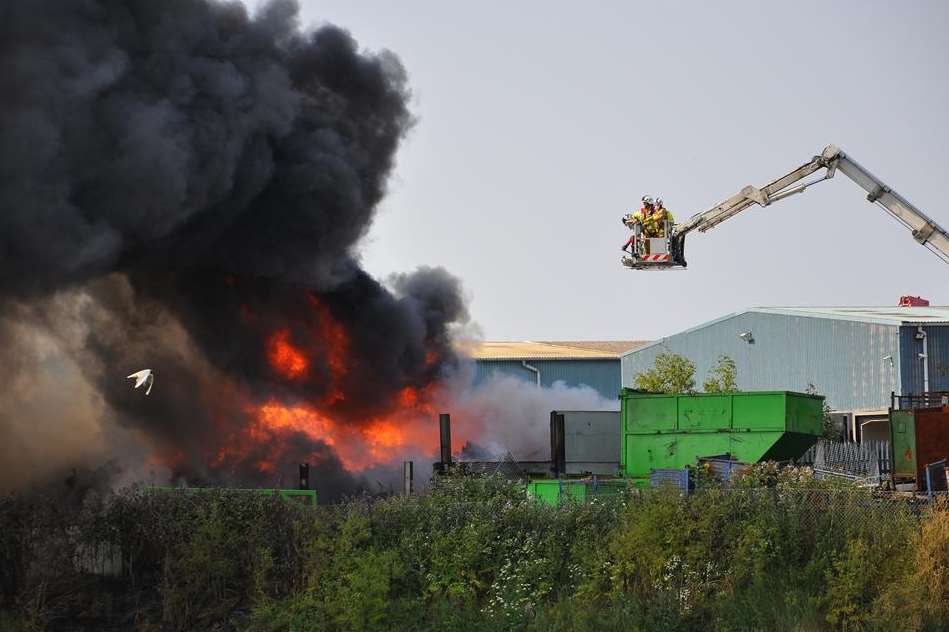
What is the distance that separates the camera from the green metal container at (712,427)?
30297mm

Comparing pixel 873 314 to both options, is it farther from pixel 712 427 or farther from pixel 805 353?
pixel 712 427

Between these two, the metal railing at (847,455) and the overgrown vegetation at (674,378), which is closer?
the metal railing at (847,455)

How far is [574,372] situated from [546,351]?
3524 millimetres

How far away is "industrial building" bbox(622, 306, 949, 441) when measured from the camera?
49219 mm

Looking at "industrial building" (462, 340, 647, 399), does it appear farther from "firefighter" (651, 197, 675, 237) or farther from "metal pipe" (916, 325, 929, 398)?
"firefighter" (651, 197, 675, 237)

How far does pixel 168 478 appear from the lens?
34.2 m

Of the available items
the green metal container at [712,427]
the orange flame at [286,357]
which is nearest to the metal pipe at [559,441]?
the green metal container at [712,427]

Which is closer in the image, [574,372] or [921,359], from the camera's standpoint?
[921,359]

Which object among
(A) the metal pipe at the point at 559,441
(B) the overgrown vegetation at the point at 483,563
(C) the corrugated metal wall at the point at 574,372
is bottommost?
(B) the overgrown vegetation at the point at 483,563

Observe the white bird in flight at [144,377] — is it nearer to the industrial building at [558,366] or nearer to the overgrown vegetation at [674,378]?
the overgrown vegetation at [674,378]

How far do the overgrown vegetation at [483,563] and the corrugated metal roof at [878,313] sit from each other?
101 ft

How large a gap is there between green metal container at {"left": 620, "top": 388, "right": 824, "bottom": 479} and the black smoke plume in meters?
9.29

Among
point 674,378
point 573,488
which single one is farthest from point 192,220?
point 674,378

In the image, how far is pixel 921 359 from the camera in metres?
49.4
